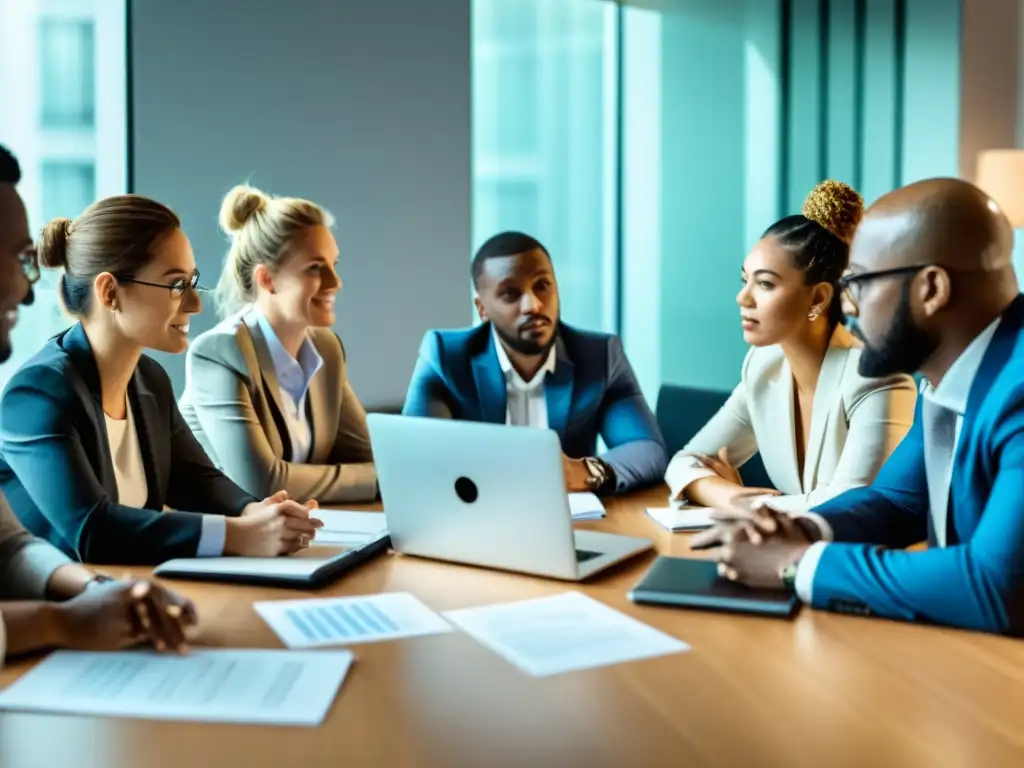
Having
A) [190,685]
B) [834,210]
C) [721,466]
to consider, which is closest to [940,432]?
[721,466]

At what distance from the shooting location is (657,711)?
119 cm

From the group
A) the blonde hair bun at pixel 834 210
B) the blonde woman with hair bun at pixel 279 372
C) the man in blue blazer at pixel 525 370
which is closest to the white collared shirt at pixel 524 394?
the man in blue blazer at pixel 525 370

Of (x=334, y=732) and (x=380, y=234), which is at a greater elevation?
(x=380, y=234)

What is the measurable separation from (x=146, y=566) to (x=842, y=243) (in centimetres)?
169

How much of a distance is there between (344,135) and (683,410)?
173 centimetres

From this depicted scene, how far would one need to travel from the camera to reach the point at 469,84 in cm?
441

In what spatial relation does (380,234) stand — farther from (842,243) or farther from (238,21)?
(842,243)

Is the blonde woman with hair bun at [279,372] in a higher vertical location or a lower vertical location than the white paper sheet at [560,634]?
higher

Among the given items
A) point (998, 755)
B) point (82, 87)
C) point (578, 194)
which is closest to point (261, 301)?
point (82, 87)

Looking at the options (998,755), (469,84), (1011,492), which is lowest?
(998,755)

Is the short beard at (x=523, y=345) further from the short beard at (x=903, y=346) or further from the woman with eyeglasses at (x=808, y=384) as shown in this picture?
the short beard at (x=903, y=346)

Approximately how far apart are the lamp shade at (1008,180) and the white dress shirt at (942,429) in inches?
135

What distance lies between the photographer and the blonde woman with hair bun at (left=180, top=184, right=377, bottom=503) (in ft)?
8.43

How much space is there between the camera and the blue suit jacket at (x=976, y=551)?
4.76 ft
